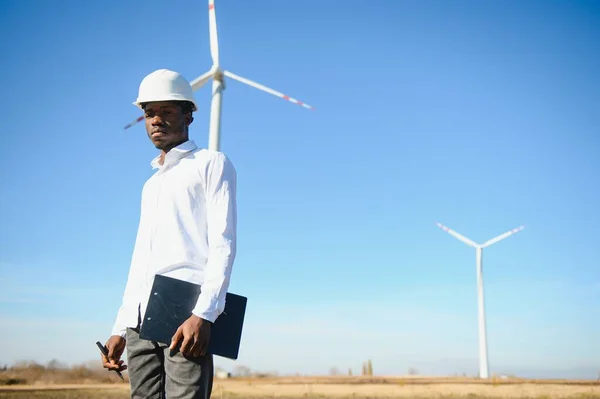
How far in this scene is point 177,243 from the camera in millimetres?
4328

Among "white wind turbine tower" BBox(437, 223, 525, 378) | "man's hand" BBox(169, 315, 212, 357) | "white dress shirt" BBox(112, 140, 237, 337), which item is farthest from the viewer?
"white wind turbine tower" BBox(437, 223, 525, 378)

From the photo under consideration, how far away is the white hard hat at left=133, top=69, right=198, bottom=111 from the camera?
4.60 meters

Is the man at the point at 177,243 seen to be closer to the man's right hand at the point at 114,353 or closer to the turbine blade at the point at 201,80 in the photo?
the man's right hand at the point at 114,353

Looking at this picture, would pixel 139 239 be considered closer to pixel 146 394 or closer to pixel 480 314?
pixel 146 394

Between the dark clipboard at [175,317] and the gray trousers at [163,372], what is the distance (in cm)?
12

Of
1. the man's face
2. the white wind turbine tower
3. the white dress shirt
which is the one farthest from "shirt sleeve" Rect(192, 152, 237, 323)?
the white wind turbine tower

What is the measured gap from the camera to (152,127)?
472 cm

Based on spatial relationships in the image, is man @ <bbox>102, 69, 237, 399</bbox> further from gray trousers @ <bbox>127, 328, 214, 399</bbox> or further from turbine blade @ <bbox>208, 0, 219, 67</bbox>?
turbine blade @ <bbox>208, 0, 219, 67</bbox>

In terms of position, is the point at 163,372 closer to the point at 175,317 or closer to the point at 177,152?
the point at 175,317

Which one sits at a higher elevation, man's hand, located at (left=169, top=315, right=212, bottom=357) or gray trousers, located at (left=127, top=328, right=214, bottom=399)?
man's hand, located at (left=169, top=315, right=212, bottom=357)

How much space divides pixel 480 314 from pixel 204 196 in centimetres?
5393

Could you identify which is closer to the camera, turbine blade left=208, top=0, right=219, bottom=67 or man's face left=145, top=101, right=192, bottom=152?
man's face left=145, top=101, right=192, bottom=152

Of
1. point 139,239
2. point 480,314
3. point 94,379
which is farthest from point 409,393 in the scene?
point 480,314

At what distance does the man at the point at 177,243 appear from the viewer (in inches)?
158
